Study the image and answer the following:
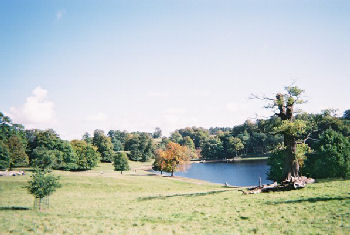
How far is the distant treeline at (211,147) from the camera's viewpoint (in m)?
38.5

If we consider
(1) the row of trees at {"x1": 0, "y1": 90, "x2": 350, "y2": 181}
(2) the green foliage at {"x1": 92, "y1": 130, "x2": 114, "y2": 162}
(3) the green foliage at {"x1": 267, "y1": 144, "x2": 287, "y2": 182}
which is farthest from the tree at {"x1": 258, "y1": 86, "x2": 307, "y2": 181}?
(2) the green foliage at {"x1": 92, "y1": 130, "x2": 114, "y2": 162}

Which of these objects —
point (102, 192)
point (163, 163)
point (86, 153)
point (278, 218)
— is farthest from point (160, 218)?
point (86, 153)

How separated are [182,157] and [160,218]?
56.7 meters

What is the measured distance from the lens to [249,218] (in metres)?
14.9

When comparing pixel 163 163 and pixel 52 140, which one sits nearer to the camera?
pixel 163 163

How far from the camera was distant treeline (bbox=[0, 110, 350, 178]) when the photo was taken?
126 ft

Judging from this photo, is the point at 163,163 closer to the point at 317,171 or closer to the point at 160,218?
the point at 317,171

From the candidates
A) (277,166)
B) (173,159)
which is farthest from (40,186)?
(173,159)

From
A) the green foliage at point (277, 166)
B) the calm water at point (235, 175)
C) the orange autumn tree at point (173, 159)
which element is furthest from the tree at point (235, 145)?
the green foliage at point (277, 166)

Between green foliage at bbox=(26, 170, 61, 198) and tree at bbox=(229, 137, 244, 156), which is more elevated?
tree at bbox=(229, 137, 244, 156)

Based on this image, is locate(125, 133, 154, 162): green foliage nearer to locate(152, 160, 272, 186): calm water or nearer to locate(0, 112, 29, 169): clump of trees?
locate(152, 160, 272, 186): calm water

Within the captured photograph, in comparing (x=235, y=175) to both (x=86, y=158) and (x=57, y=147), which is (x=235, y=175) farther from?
(x=57, y=147)

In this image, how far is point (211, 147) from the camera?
152 m

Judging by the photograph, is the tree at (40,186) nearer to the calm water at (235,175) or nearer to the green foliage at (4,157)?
the green foliage at (4,157)
